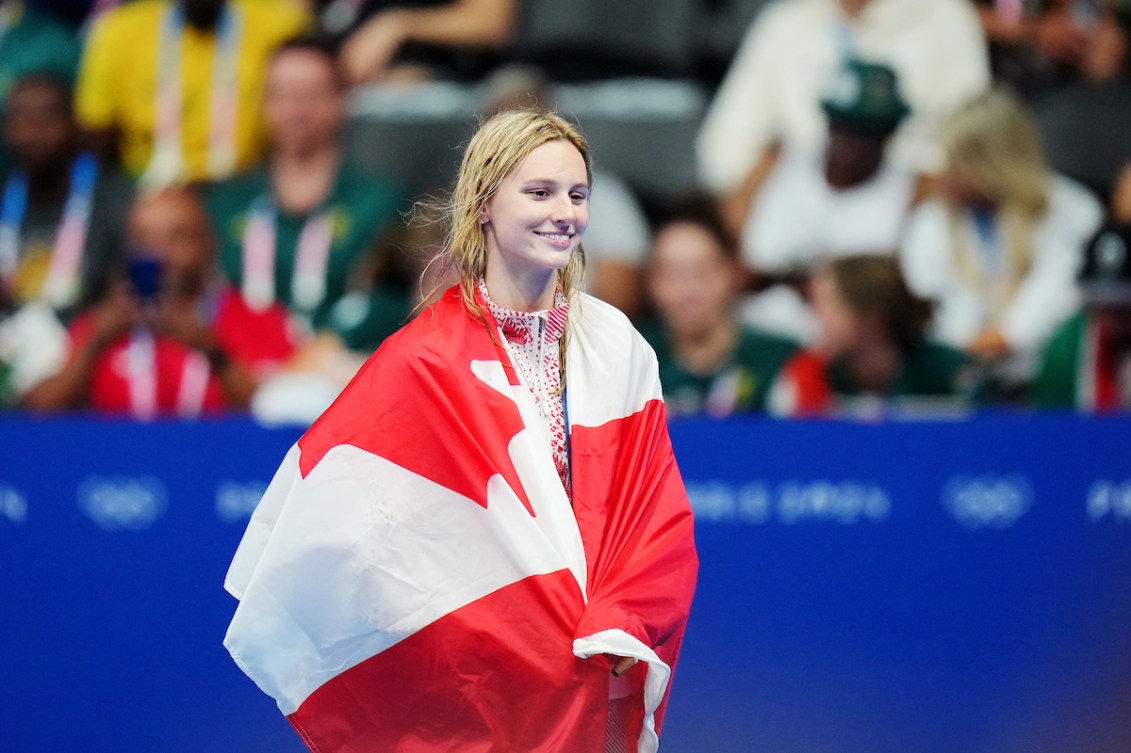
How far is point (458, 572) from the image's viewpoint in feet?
8.55

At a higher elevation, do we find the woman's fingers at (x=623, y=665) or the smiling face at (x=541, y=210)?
the smiling face at (x=541, y=210)

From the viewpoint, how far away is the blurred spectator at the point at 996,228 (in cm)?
539

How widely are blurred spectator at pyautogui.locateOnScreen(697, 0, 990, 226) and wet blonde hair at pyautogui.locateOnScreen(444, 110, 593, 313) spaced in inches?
128

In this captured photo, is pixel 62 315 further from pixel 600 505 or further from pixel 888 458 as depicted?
pixel 600 505

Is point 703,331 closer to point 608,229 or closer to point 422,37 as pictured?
point 608,229

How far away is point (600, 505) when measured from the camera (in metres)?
2.64

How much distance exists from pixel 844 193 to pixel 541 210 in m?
3.38

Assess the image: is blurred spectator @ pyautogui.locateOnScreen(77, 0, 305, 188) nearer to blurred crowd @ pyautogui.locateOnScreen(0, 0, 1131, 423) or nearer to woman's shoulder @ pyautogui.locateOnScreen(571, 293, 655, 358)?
blurred crowd @ pyautogui.locateOnScreen(0, 0, 1131, 423)

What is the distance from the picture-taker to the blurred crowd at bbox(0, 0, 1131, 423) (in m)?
4.96

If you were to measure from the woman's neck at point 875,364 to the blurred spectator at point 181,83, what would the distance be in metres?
2.65

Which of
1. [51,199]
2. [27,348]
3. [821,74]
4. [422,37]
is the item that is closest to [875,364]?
[821,74]

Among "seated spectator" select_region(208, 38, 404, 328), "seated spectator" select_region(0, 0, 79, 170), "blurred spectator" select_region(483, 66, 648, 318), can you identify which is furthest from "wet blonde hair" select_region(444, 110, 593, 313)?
"seated spectator" select_region(0, 0, 79, 170)

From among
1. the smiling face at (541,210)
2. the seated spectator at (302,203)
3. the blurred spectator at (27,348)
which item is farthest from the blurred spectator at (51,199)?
the smiling face at (541,210)

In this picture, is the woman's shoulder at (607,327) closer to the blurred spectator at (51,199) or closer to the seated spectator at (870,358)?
the seated spectator at (870,358)
